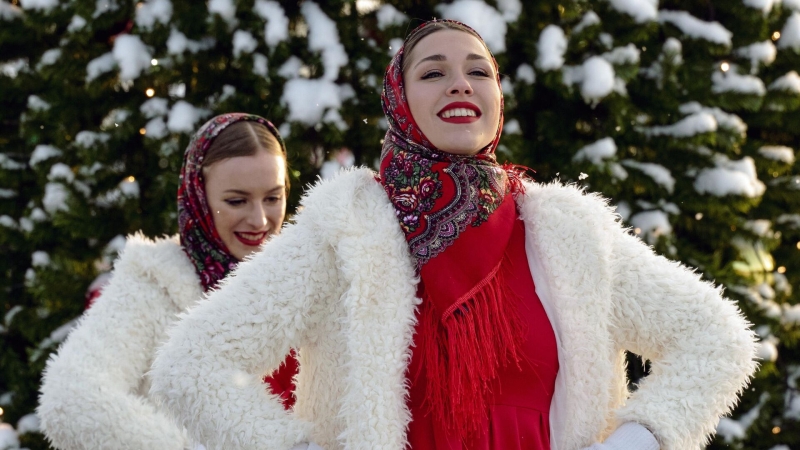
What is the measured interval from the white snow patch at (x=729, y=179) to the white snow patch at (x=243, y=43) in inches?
83.3

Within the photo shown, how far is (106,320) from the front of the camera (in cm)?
282

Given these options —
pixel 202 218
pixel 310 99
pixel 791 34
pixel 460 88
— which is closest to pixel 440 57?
pixel 460 88

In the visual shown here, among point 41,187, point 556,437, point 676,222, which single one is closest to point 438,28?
point 556,437

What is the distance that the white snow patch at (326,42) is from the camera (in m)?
3.54

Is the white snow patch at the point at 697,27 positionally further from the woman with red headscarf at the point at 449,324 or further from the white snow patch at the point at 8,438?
the white snow patch at the point at 8,438

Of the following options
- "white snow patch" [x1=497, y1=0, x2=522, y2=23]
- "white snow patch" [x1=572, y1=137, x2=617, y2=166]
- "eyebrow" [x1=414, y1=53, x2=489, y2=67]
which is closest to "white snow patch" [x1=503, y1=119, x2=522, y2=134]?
"white snow patch" [x1=572, y1=137, x2=617, y2=166]

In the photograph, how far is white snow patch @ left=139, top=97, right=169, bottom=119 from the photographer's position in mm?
3760

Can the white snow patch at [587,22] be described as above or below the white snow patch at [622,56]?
above

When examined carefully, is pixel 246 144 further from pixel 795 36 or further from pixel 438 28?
pixel 795 36

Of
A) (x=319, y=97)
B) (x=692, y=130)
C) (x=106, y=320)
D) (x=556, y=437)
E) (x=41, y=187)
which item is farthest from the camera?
(x=41, y=187)

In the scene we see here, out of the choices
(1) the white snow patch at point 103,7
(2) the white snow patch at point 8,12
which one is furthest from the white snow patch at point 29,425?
(2) the white snow patch at point 8,12

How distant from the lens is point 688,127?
3.87 m

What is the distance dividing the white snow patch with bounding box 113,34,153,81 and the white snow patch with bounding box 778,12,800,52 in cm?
311

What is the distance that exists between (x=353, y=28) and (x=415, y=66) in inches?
67.0
